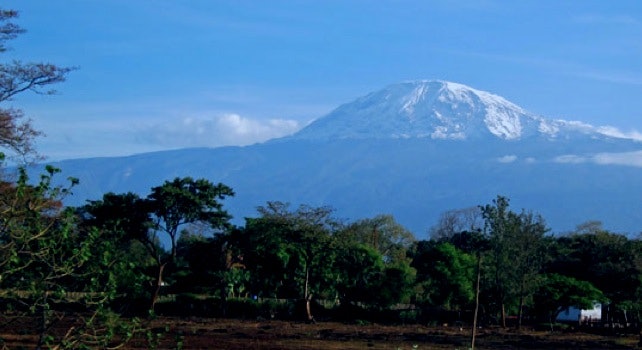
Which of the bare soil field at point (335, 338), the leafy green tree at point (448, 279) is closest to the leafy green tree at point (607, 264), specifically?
the bare soil field at point (335, 338)

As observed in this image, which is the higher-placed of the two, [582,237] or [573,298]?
[582,237]

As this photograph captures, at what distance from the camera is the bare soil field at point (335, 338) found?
90.4 ft

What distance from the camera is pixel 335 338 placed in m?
32.0

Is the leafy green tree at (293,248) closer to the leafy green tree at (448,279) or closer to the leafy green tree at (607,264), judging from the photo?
the leafy green tree at (448,279)

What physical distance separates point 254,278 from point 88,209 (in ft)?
33.9

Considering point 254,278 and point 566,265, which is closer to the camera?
point 254,278

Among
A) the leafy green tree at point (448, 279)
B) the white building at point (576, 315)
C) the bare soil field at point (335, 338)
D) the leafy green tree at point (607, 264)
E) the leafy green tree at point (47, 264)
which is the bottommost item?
the bare soil field at point (335, 338)

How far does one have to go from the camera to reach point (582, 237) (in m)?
68.0

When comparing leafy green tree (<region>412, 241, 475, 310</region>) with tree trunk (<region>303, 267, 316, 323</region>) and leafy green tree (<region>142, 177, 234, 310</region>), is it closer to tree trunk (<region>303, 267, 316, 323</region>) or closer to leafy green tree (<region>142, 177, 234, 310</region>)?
tree trunk (<region>303, 267, 316, 323</region>)

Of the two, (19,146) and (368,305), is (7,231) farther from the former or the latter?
(368,305)

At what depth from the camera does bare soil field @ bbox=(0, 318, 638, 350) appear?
27.6 meters

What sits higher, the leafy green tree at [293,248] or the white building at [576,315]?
the leafy green tree at [293,248]

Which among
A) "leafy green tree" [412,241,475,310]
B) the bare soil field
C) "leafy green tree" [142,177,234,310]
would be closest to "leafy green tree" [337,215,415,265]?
"leafy green tree" [412,241,475,310]

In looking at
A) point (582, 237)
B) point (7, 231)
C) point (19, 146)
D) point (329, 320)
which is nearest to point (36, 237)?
point (7, 231)
